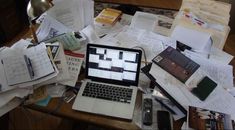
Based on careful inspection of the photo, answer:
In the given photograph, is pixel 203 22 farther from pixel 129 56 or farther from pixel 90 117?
pixel 90 117

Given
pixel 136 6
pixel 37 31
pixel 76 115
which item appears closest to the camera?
pixel 76 115

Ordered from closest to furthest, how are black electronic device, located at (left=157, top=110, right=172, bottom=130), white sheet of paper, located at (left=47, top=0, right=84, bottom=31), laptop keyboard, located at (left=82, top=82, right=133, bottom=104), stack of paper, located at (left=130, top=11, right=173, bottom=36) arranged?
black electronic device, located at (left=157, top=110, right=172, bottom=130) < laptop keyboard, located at (left=82, top=82, right=133, bottom=104) < white sheet of paper, located at (left=47, top=0, right=84, bottom=31) < stack of paper, located at (left=130, top=11, right=173, bottom=36)

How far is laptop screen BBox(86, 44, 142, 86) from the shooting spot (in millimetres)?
1120

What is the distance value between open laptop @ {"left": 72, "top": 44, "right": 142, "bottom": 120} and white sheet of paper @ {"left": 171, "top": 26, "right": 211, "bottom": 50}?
0.40 metres

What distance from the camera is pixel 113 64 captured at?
114 centimetres

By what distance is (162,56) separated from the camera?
120 centimetres

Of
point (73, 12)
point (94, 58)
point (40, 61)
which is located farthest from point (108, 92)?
point (73, 12)

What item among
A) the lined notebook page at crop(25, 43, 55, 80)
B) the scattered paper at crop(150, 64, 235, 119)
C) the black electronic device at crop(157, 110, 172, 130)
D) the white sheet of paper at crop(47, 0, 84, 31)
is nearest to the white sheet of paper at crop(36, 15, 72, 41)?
the white sheet of paper at crop(47, 0, 84, 31)

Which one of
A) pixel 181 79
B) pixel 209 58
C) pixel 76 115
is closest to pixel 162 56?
pixel 181 79

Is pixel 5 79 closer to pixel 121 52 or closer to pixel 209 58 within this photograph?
pixel 121 52

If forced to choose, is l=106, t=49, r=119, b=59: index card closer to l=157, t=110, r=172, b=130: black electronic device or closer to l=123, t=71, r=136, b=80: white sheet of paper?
l=123, t=71, r=136, b=80: white sheet of paper

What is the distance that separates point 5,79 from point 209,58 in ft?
3.36

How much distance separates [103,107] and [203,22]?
0.79 meters

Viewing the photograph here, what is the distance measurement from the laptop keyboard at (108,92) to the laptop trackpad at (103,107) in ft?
0.08
